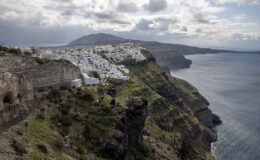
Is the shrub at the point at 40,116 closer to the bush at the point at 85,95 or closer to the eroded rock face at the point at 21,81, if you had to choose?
the eroded rock face at the point at 21,81

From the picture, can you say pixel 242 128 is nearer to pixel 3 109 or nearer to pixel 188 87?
pixel 188 87

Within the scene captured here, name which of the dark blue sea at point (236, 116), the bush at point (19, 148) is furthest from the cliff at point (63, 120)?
the dark blue sea at point (236, 116)

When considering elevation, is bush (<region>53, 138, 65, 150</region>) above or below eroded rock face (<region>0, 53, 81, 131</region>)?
below

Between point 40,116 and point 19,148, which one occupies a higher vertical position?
point 40,116

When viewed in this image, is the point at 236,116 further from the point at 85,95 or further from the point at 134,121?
the point at 85,95

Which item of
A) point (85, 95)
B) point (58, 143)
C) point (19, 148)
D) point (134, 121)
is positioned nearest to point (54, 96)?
point (85, 95)

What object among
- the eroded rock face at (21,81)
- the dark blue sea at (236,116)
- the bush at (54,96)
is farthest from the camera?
→ the dark blue sea at (236,116)

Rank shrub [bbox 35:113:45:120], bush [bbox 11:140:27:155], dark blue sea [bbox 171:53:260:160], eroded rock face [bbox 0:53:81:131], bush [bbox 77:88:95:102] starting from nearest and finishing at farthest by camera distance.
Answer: bush [bbox 11:140:27:155] < eroded rock face [bbox 0:53:81:131] < shrub [bbox 35:113:45:120] < bush [bbox 77:88:95:102] < dark blue sea [bbox 171:53:260:160]

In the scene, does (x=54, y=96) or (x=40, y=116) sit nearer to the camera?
(x=40, y=116)

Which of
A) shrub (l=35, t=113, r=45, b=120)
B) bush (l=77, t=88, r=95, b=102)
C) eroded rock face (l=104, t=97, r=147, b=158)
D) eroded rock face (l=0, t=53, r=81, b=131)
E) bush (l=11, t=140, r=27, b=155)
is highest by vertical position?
eroded rock face (l=0, t=53, r=81, b=131)

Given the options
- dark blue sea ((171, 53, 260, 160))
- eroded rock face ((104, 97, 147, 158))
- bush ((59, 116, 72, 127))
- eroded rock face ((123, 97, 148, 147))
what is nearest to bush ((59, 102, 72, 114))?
bush ((59, 116, 72, 127))

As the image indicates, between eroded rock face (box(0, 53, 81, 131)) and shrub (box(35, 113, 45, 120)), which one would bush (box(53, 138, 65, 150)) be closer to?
shrub (box(35, 113, 45, 120))
